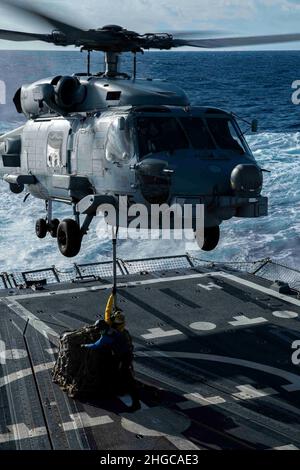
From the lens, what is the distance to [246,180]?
13516mm

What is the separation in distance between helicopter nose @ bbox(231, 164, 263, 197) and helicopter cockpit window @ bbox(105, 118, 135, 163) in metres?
2.55

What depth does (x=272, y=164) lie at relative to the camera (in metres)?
49.1

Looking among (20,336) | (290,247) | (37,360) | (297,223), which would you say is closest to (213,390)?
(37,360)

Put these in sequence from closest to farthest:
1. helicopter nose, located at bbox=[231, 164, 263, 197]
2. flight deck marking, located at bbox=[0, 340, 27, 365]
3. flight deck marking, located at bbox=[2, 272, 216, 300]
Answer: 1. helicopter nose, located at bbox=[231, 164, 263, 197]
2. flight deck marking, located at bbox=[0, 340, 27, 365]
3. flight deck marking, located at bbox=[2, 272, 216, 300]

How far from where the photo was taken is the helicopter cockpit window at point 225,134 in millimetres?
14945

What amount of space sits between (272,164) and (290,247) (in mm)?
12323

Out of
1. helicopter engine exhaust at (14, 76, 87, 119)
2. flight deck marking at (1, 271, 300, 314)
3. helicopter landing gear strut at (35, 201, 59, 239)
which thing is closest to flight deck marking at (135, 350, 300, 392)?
helicopter landing gear strut at (35, 201, 59, 239)

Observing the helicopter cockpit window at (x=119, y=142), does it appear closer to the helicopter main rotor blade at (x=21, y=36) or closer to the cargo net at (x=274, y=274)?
the helicopter main rotor blade at (x=21, y=36)

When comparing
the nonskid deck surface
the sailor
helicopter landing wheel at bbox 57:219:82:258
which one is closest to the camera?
the nonskid deck surface

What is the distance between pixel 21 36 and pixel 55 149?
328cm

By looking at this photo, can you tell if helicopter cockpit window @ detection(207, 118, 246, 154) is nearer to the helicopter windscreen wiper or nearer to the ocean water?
the helicopter windscreen wiper

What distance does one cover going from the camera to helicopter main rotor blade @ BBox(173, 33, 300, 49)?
48.8 ft

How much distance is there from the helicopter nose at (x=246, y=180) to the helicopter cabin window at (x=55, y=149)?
5.52m

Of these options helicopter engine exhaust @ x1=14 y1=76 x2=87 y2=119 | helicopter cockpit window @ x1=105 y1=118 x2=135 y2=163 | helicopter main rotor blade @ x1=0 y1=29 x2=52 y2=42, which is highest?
helicopter main rotor blade @ x1=0 y1=29 x2=52 y2=42
